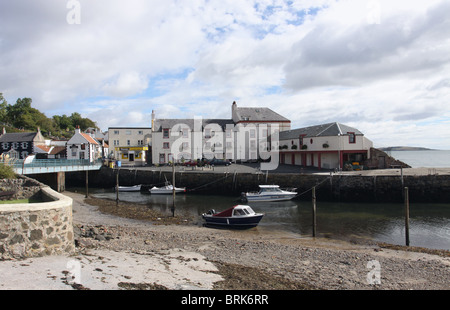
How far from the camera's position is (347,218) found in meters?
24.2

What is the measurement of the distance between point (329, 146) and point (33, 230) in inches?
1482

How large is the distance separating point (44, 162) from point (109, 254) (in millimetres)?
33429

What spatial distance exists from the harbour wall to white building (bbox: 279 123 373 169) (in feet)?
21.9

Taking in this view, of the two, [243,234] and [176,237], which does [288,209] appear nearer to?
[243,234]

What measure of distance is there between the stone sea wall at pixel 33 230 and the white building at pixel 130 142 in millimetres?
49273

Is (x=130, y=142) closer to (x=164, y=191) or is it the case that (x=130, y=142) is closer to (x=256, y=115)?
(x=256, y=115)

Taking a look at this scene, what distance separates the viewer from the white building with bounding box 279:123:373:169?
39.8 meters

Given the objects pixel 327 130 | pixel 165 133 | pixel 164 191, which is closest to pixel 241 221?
pixel 164 191

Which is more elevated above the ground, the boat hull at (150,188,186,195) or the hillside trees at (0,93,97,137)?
the hillside trees at (0,93,97,137)

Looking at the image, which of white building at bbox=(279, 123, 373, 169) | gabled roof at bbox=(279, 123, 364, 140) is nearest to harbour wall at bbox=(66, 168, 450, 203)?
white building at bbox=(279, 123, 373, 169)

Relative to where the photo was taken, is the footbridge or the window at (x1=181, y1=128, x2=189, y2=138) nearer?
the footbridge

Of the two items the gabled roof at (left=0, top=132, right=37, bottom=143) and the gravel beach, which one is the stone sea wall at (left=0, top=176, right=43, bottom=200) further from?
the gabled roof at (left=0, top=132, right=37, bottom=143)

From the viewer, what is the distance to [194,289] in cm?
779

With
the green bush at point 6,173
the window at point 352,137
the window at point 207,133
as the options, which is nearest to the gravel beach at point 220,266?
the green bush at point 6,173
